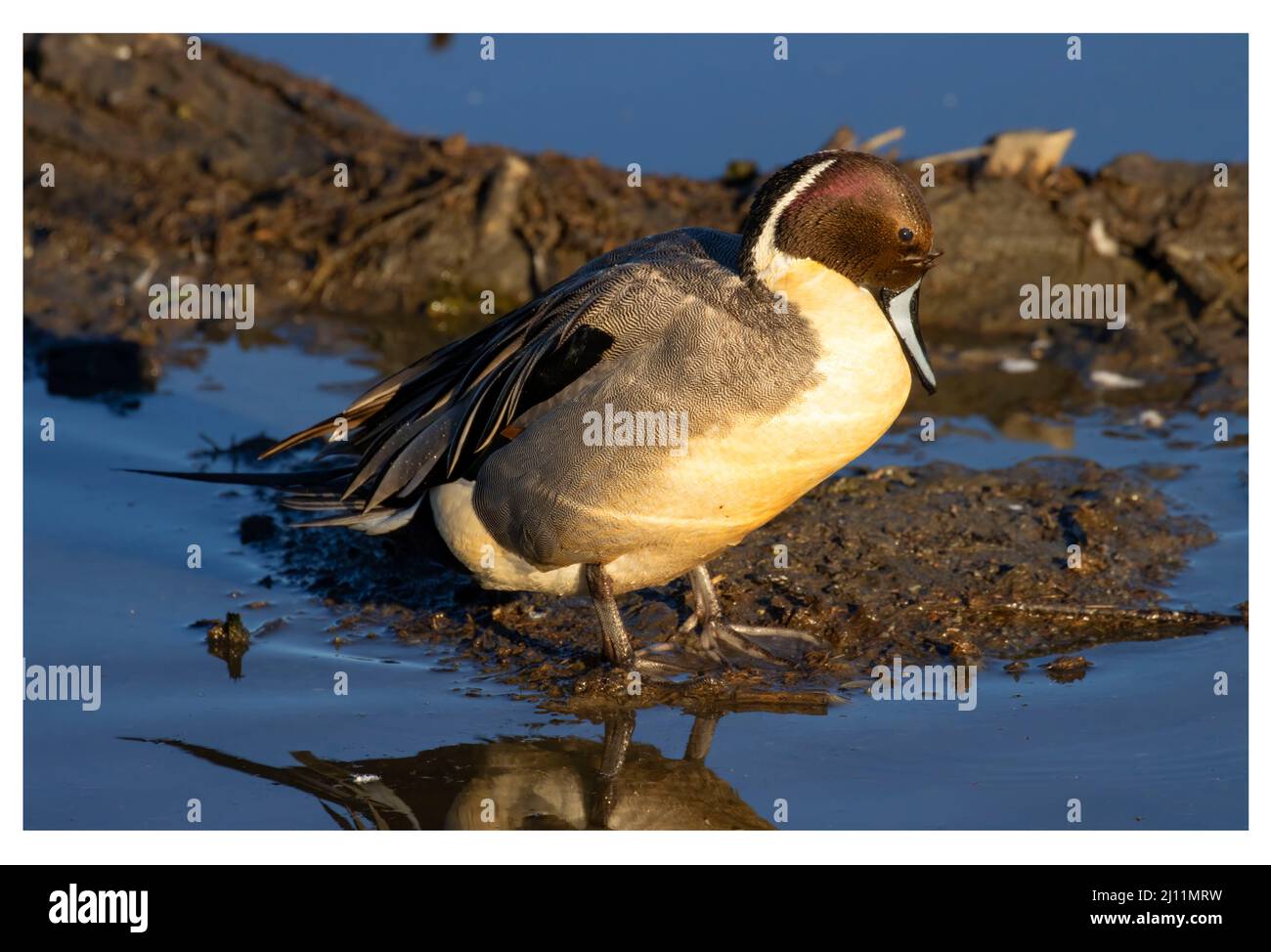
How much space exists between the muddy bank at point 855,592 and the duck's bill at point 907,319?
1.12 meters

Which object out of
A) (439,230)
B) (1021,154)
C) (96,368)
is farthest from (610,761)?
(1021,154)

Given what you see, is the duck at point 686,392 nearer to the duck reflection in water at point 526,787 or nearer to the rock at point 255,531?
the duck reflection in water at point 526,787

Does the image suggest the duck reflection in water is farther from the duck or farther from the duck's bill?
the duck's bill

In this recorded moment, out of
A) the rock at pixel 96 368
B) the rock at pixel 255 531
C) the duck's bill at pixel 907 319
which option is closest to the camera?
the duck's bill at pixel 907 319

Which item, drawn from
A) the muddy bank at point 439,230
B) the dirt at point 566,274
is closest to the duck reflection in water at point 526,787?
the dirt at point 566,274

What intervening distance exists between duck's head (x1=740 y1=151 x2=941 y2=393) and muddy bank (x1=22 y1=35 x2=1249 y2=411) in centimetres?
338

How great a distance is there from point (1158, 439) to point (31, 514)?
4.99 metres

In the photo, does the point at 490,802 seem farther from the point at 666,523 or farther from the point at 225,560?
the point at 225,560

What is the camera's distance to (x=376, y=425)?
5781 millimetres

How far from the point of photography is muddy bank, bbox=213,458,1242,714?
5375 millimetres

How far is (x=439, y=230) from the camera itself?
880 centimetres

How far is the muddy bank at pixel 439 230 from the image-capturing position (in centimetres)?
835

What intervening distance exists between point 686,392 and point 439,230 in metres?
4.38

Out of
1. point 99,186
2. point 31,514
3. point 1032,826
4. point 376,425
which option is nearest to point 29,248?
point 99,186
